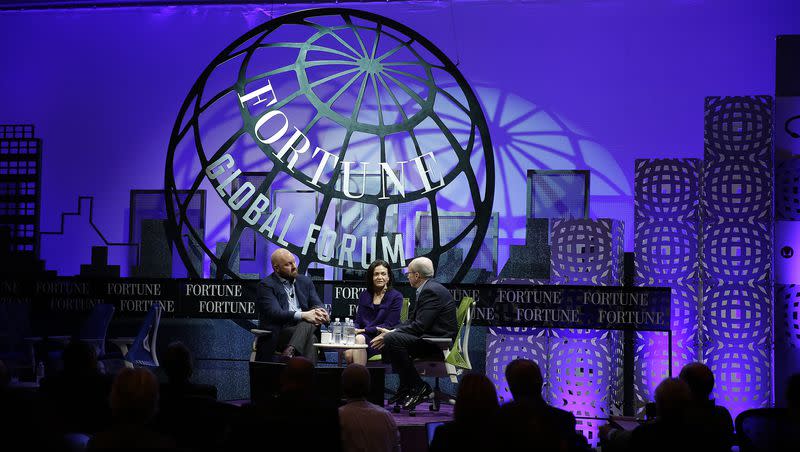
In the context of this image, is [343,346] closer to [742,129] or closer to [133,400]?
[742,129]

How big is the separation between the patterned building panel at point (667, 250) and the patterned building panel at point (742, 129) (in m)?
0.63

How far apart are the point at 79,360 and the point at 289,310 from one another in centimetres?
297

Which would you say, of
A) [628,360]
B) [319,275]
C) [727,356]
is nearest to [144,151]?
[319,275]

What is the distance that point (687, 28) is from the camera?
27.2 feet

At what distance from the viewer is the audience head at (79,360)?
4.31 metres

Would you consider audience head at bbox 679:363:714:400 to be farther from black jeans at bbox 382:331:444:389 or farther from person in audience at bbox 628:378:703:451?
black jeans at bbox 382:331:444:389

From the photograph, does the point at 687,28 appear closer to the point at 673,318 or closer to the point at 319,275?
the point at 673,318

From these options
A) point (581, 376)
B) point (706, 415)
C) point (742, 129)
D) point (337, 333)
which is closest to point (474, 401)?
point (706, 415)

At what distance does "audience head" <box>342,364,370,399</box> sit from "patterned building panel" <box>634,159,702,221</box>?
3.97 metres

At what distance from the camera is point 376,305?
7.42 m

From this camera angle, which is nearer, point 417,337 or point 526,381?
point 526,381

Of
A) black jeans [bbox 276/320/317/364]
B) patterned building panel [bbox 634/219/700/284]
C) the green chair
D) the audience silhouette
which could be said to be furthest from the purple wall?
the audience silhouette

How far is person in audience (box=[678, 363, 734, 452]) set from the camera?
349 centimetres

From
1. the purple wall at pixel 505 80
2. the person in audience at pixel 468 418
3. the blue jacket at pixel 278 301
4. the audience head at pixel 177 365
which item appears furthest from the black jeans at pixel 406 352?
the person in audience at pixel 468 418
